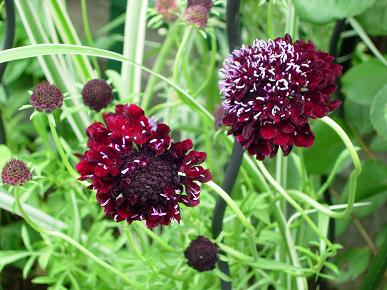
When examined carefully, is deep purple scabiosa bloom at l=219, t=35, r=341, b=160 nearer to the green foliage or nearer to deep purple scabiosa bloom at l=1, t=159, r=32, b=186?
deep purple scabiosa bloom at l=1, t=159, r=32, b=186

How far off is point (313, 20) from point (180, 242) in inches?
9.1

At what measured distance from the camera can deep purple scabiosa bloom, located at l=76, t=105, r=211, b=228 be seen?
0.38 meters

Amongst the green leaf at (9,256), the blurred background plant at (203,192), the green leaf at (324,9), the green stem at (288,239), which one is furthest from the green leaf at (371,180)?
the green leaf at (9,256)

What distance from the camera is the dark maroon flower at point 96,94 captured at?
53 cm

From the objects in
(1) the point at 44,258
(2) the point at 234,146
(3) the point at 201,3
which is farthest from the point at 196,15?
(1) the point at 44,258

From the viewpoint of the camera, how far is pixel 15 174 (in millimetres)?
469

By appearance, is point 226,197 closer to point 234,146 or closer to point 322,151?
point 234,146

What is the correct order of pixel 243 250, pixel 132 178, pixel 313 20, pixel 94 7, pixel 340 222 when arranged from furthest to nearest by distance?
pixel 94 7 → pixel 340 222 → pixel 243 250 → pixel 313 20 → pixel 132 178

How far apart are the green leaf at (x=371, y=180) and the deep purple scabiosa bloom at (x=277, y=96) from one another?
344 millimetres

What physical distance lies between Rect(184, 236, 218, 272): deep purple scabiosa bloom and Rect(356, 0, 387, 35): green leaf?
1.01 ft

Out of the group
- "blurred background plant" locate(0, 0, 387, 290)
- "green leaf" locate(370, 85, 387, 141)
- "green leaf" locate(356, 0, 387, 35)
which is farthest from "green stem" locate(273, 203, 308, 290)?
"green leaf" locate(356, 0, 387, 35)

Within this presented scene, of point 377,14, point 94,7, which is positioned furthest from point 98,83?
point 94,7

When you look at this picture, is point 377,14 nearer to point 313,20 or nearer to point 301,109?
point 313,20

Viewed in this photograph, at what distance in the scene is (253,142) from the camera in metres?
0.41
